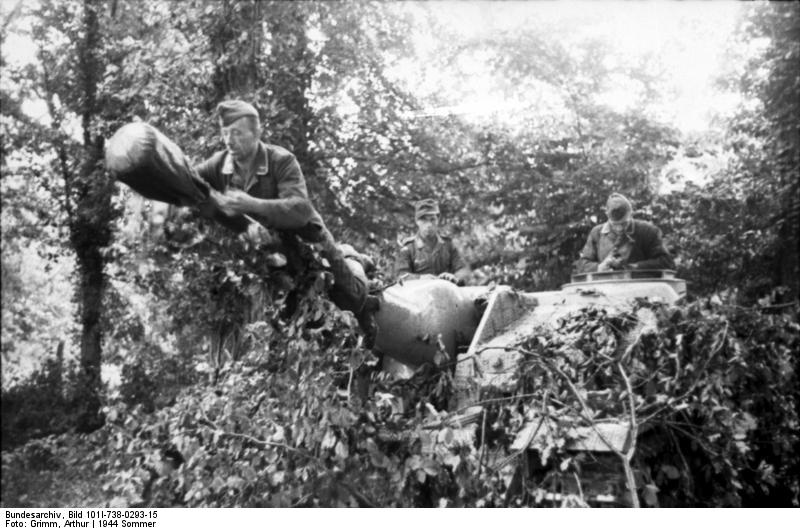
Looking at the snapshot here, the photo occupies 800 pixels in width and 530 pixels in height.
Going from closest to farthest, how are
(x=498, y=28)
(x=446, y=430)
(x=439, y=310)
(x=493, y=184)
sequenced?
→ (x=446, y=430) → (x=439, y=310) → (x=498, y=28) → (x=493, y=184)

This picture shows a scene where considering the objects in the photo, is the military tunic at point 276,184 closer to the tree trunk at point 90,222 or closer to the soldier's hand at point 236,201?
the soldier's hand at point 236,201

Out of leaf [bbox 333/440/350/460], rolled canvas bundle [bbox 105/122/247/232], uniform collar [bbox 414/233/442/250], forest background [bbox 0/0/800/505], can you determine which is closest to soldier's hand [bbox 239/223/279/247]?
rolled canvas bundle [bbox 105/122/247/232]

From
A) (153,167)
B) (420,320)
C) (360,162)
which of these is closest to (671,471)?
(420,320)

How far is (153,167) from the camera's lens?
6.51ft

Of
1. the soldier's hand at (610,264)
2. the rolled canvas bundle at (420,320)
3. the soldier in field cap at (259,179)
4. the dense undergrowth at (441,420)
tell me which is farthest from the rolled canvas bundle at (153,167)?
the soldier's hand at (610,264)

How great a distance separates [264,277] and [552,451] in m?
1.12

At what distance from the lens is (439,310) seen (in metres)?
3.27

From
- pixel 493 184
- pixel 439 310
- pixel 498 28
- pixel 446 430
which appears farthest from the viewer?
pixel 493 184

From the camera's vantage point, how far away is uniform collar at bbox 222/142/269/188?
2492 millimetres

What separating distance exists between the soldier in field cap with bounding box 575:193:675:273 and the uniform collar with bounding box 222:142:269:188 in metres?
2.03

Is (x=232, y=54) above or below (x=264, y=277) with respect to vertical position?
above

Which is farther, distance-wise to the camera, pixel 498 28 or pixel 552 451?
pixel 498 28

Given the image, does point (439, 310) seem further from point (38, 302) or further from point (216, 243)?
point (38, 302)
